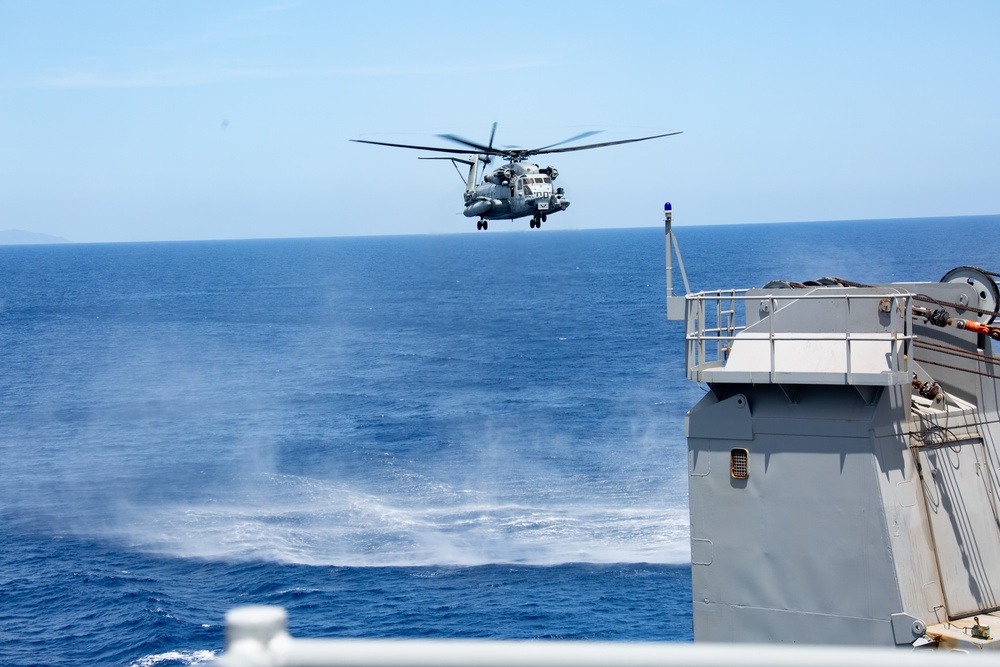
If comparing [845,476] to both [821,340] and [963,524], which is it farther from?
[963,524]

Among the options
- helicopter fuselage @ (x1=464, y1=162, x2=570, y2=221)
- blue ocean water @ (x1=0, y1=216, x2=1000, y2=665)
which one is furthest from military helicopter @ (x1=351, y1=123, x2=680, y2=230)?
blue ocean water @ (x1=0, y1=216, x2=1000, y2=665)

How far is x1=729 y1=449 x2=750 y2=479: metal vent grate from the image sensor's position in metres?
16.5

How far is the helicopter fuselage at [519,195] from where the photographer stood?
4888 cm

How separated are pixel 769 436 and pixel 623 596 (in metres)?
32.2

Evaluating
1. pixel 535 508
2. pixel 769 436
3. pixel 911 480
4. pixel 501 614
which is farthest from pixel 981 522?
pixel 535 508

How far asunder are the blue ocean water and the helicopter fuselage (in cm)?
1666

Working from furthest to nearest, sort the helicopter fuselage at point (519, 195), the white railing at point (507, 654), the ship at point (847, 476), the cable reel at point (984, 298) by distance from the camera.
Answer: the helicopter fuselage at point (519, 195) → the cable reel at point (984, 298) → the ship at point (847, 476) → the white railing at point (507, 654)

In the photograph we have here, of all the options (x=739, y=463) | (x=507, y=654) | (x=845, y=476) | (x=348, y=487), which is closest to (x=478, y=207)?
(x=348, y=487)

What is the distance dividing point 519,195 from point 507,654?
4609 centimetres

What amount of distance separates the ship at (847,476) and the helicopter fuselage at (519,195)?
104ft

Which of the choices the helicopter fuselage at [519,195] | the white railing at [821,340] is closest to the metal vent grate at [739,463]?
the white railing at [821,340]

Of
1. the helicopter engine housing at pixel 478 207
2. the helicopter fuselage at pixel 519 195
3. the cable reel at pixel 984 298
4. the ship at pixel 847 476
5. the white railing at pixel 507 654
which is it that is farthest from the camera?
the helicopter engine housing at pixel 478 207

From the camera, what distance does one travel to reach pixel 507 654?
332cm

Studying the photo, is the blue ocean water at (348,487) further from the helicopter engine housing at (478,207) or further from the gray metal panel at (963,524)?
the gray metal panel at (963,524)
